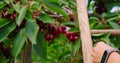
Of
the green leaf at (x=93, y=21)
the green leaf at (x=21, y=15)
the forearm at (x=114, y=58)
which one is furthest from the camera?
the green leaf at (x=93, y=21)

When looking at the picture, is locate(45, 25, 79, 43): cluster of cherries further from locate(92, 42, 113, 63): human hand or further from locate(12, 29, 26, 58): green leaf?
locate(92, 42, 113, 63): human hand

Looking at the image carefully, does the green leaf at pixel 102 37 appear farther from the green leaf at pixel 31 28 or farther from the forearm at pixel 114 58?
the forearm at pixel 114 58

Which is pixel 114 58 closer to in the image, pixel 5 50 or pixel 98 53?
pixel 98 53

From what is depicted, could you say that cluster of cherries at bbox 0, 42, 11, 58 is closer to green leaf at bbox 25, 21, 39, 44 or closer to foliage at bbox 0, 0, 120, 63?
foliage at bbox 0, 0, 120, 63

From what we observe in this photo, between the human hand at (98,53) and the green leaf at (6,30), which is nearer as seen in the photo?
the human hand at (98,53)

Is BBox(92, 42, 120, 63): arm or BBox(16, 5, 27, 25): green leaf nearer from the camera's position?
BBox(92, 42, 120, 63): arm

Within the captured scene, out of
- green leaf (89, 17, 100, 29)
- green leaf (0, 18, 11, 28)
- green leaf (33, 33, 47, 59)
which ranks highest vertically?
green leaf (0, 18, 11, 28)

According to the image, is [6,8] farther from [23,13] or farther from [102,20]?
[102,20]

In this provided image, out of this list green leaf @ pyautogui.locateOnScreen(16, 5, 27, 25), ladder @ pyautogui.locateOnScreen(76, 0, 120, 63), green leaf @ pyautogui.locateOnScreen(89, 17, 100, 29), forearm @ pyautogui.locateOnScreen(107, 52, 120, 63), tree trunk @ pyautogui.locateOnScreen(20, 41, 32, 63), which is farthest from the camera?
green leaf @ pyautogui.locateOnScreen(89, 17, 100, 29)

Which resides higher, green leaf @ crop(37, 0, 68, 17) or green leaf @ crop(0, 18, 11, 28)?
green leaf @ crop(37, 0, 68, 17)

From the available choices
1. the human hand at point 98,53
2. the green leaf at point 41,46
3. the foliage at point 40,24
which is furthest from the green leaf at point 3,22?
the human hand at point 98,53

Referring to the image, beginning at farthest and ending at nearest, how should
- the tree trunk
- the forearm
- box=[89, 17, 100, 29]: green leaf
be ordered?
box=[89, 17, 100, 29]: green leaf → the tree trunk → the forearm

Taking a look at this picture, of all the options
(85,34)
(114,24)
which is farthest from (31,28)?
(114,24)

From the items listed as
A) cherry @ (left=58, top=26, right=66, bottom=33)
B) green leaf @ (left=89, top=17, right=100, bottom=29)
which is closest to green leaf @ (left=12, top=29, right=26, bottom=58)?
cherry @ (left=58, top=26, right=66, bottom=33)
